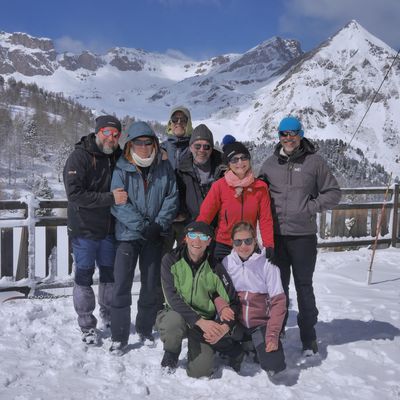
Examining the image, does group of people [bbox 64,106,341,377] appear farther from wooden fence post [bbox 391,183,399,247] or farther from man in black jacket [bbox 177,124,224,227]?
wooden fence post [bbox 391,183,399,247]

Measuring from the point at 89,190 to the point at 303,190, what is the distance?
5.86 ft

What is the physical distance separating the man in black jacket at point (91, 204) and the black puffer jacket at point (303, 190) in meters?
1.32

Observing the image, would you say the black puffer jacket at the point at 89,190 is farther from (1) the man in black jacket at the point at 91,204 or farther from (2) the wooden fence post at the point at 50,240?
(2) the wooden fence post at the point at 50,240

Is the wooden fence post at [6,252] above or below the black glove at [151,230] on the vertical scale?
below

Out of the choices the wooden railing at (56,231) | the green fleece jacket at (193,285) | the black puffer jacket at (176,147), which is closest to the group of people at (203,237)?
the green fleece jacket at (193,285)

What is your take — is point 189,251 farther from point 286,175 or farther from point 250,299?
point 286,175

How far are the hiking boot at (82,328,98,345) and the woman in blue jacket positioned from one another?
21 centimetres

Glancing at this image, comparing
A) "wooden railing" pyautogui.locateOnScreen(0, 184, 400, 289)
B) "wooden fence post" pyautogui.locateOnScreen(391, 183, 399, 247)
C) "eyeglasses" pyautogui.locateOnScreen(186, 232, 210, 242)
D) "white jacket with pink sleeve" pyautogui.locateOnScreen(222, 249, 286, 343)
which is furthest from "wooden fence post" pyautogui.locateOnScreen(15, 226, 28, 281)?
"wooden fence post" pyautogui.locateOnScreen(391, 183, 399, 247)

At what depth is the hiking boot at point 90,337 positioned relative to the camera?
3.72 meters

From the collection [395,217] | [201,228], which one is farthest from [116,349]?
[395,217]

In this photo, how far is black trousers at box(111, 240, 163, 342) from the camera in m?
3.58

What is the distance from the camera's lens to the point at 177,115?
4238mm

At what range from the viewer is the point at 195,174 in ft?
12.8

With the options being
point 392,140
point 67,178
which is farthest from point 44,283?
point 392,140
